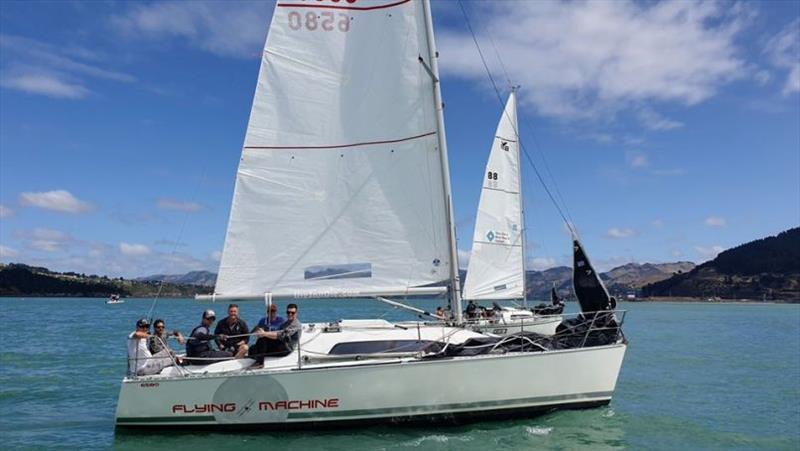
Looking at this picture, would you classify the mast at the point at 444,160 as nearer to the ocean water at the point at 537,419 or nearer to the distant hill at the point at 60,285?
the ocean water at the point at 537,419

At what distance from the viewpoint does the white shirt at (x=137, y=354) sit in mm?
9852

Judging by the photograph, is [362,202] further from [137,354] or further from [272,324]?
[137,354]

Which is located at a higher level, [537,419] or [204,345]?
[204,345]

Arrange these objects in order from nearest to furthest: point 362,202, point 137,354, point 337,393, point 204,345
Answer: point 337,393
point 137,354
point 204,345
point 362,202

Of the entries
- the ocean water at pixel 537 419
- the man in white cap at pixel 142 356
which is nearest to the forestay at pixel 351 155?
the man in white cap at pixel 142 356

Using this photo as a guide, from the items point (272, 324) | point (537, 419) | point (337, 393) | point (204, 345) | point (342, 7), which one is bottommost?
point (537, 419)

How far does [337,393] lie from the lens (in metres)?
9.78

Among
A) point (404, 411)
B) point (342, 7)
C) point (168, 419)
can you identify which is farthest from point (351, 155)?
point (168, 419)

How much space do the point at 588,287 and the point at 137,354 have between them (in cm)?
892

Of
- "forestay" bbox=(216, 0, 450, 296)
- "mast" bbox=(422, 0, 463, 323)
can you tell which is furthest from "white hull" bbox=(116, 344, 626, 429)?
"forestay" bbox=(216, 0, 450, 296)

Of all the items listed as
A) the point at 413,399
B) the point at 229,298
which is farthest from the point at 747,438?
the point at 229,298

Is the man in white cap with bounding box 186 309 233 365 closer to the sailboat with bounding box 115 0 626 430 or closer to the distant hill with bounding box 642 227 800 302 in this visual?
the sailboat with bounding box 115 0 626 430

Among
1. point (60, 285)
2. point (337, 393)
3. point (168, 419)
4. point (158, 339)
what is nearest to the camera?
point (168, 419)

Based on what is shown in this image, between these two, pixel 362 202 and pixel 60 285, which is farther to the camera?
pixel 60 285
